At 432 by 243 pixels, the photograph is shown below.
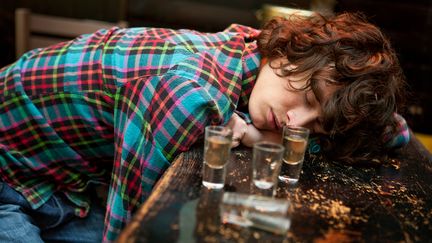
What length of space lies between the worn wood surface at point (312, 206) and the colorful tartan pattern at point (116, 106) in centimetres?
11

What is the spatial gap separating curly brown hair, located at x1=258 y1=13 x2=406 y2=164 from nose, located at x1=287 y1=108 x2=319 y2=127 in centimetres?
3

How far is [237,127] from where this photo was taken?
1.19 metres

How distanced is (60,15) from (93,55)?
7.35ft

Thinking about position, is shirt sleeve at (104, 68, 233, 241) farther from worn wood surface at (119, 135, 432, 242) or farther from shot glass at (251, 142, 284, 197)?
shot glass at (251, 142, 284, 197)

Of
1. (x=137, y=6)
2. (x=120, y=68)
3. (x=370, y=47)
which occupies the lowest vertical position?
(x=137, y=6)

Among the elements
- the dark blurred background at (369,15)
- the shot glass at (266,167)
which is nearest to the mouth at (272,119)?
the shot glass at (266,167)

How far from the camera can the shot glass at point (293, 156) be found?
3.20ft

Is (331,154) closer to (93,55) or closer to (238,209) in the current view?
(238,209)

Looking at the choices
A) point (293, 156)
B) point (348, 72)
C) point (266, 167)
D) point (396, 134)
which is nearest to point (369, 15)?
point (396, 134)

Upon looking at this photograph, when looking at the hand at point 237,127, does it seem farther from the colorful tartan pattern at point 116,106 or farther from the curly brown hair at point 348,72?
the curly brown hair at point 348,72

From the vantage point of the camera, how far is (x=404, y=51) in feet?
9.80

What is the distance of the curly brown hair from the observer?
1137 mm

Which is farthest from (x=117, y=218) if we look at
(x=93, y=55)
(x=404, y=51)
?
(x=404, y=51)

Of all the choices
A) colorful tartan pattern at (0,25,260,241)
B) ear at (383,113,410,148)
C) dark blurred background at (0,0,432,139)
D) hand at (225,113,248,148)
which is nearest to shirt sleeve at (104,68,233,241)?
colorful tartan pattern at (0,25,260,241)
